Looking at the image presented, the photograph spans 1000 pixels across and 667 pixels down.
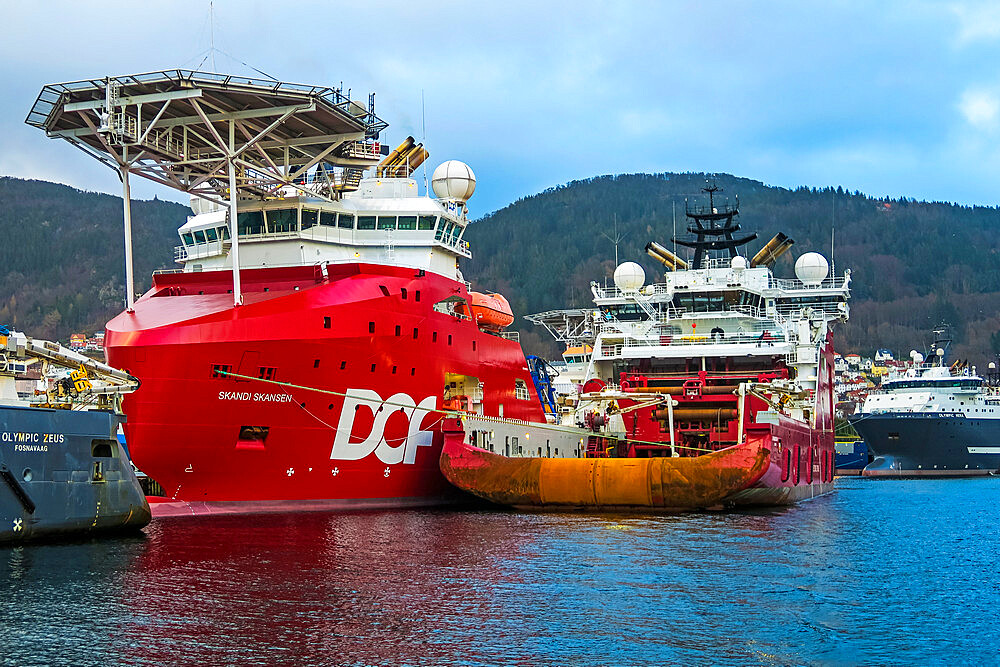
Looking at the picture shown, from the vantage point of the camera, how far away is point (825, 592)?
58.2ft

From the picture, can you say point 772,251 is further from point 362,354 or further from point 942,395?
point 942,395

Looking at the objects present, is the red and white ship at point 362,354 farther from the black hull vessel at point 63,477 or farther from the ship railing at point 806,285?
the ship railing at point 806,285

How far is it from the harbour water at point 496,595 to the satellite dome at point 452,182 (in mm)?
13896

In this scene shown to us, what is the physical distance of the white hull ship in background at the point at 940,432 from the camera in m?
65.1

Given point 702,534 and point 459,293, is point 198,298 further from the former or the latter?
point 702,534

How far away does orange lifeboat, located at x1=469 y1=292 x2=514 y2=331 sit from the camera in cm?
3472

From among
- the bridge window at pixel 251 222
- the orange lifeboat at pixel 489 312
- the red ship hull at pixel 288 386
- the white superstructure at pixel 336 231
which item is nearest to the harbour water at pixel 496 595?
the red ship hull at pixel 288 386

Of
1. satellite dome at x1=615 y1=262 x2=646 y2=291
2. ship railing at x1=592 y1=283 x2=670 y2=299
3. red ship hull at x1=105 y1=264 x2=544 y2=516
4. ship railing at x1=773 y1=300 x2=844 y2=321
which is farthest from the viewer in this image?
satellite dome at x1=615 y1=262 x2=646 y2=291

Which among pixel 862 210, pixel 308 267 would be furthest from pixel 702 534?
pixel 862 210

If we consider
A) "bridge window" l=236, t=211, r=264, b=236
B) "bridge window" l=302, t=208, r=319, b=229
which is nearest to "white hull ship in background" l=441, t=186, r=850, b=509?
"bridge window" l=302, t=208, r=319, b=229

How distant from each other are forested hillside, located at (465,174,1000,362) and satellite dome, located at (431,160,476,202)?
373 feet

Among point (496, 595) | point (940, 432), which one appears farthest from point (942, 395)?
point (496, 595)

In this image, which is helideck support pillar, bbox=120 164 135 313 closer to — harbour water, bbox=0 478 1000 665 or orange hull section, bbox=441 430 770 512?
harbour water, bbox=0 478 1000 665

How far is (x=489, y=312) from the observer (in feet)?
116
